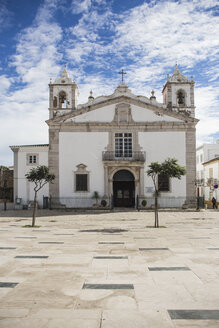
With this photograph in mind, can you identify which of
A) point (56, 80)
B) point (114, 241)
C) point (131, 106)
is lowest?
point (114, 241)

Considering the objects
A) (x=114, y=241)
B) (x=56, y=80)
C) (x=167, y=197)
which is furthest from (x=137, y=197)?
(x=114, y=241)

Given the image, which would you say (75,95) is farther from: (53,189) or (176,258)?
(176,258)

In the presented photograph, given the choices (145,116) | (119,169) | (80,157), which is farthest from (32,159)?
(145,116)

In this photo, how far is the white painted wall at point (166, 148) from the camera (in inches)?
956

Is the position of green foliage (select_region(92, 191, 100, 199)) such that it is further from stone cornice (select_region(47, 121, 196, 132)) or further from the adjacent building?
the adjacent building

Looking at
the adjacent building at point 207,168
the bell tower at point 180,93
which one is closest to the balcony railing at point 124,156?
the bell tower at point 180,93

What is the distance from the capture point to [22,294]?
4.53 m

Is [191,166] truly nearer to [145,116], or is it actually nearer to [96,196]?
[145,116]

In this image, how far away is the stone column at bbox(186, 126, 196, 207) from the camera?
24.2 metres

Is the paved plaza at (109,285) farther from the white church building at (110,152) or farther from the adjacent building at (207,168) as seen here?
the adjacent building at (207,168)

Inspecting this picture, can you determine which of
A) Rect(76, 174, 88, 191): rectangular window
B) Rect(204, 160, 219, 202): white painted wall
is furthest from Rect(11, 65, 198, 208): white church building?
Rect(204, 160, 219, 202): white painted wall

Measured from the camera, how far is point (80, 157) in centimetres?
2445

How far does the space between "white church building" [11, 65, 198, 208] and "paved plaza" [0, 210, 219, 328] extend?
1574 centimetres

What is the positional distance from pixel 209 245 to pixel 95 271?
4066 millimetres
